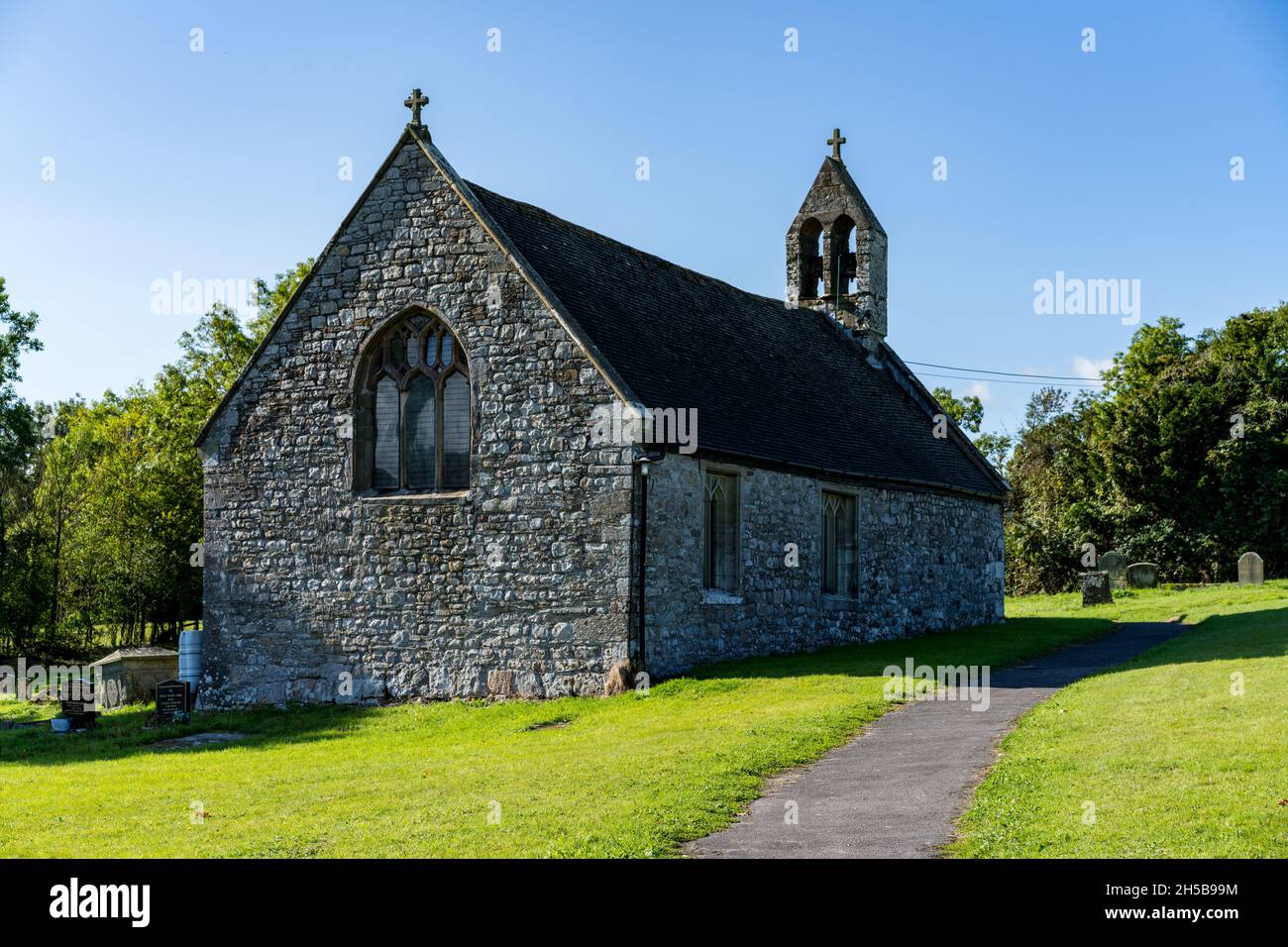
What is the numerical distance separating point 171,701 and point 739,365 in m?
11.9

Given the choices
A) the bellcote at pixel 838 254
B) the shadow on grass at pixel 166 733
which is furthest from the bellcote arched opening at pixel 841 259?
the shadow on grass at pixel 166 733

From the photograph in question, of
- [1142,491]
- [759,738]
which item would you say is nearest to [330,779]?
[759,738]

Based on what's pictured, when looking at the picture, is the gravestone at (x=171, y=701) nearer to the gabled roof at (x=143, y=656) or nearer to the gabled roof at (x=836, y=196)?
the gabled roof at (x=143, y=656)

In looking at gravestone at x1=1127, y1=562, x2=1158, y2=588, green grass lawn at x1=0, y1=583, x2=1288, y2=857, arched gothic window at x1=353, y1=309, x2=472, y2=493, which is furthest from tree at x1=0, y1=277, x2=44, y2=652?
gravestone at x1=1127, y1=562, x2=1158, y2=588

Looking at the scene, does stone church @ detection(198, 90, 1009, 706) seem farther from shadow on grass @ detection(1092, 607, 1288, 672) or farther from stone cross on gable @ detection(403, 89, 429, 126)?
shadow on grass @ detection(1092, 607, 1288, 672)

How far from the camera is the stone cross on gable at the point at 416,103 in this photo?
66.1 ft

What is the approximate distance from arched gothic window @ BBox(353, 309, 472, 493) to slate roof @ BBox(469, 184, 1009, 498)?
6.85ft

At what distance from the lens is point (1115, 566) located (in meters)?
40.0

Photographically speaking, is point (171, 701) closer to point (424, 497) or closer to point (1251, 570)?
point (424, 497)

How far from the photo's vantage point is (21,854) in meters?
9.03

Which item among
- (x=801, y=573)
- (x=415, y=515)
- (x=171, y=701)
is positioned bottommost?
(x=171, y=701)

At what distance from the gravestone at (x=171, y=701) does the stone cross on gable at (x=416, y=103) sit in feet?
32.1

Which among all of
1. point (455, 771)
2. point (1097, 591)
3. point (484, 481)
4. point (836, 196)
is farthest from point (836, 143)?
point (455, 771)
